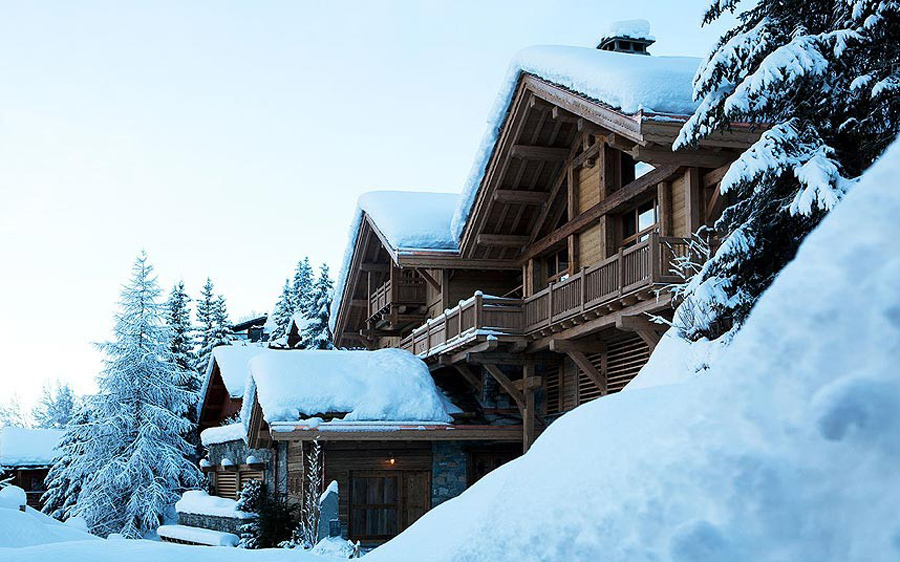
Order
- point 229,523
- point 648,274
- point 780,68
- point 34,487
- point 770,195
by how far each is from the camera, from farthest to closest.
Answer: point 34,487
point 229,523
point 648,274
point 770,195
point 780,68

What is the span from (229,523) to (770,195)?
701 inches

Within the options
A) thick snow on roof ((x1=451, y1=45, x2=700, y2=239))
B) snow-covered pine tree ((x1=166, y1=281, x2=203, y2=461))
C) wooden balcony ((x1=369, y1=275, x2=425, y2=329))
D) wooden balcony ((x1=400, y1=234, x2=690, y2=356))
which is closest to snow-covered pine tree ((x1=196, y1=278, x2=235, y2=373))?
snow-covered pine tree ((x1=166, y1=281, x2=203, y2=461))

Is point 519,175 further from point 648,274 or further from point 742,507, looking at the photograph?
point 742,507

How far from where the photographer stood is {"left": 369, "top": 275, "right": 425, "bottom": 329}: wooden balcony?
2646 centimetres

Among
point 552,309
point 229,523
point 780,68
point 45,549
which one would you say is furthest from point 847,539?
point 229,523

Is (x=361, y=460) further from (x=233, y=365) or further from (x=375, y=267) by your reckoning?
(x=233, y=365)

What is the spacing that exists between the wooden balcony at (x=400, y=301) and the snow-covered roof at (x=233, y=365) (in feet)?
18.6

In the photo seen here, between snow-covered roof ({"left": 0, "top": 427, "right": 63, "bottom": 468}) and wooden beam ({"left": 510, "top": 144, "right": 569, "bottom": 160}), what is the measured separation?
1310 inches

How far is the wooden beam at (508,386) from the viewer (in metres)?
21.0

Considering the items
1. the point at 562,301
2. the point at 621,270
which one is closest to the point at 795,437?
the point at 621,270

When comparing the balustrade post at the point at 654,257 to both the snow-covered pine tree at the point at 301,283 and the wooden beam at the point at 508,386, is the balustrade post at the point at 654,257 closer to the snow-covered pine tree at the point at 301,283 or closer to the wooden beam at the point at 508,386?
the wooden beam at the point at 508,386

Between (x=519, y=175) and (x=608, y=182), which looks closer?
(x=608, y=182)

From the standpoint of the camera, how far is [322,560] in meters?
5.59

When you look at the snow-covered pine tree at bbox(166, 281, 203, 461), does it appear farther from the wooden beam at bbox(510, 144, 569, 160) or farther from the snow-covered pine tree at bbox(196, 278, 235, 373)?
the wooden beam at bbox(510, 144, 569, 160)
